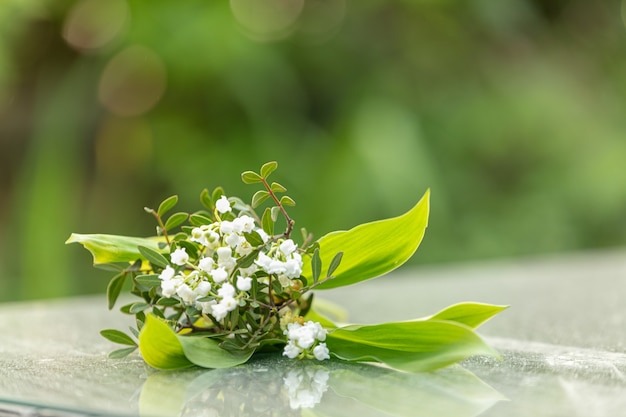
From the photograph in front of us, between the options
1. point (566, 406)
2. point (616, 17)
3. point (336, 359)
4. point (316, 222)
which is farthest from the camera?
point (616, 17)

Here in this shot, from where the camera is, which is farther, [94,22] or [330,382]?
[94,22]

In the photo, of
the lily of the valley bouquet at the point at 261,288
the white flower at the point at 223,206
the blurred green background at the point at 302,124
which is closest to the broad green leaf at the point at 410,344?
the lily of the valley bouquet at the point at 261,288

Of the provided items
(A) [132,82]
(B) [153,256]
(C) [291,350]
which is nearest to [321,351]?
(C) [291,350]

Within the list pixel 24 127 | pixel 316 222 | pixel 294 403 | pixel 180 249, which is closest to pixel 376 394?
pixel 294 403

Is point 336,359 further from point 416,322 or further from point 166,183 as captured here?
point 166,183

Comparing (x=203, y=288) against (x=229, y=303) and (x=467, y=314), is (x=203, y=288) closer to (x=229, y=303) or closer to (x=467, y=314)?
(x=229, y=303)

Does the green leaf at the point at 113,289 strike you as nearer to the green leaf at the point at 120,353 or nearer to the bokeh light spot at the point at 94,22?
the green leaf at the point at 120,353
